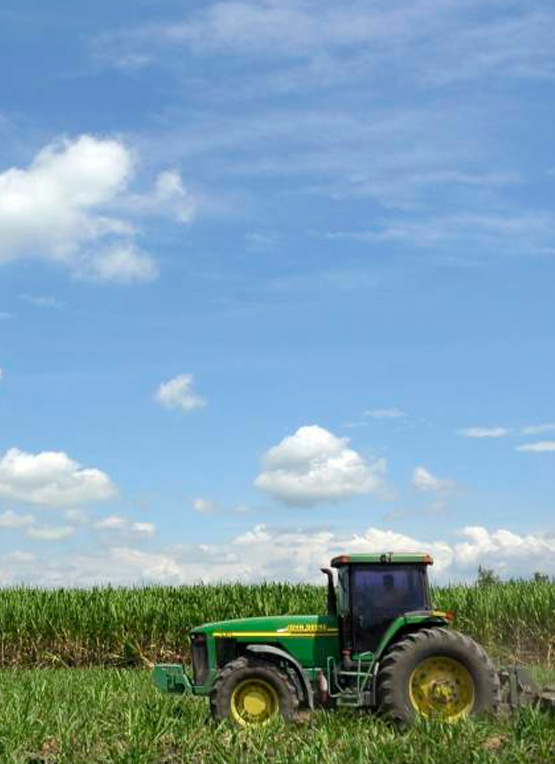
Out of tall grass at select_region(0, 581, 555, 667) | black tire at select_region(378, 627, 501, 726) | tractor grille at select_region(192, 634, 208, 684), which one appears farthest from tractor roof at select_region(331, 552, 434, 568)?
tall grass at select_region(0, 581, 555, 667)

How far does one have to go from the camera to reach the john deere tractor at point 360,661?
13125 mm

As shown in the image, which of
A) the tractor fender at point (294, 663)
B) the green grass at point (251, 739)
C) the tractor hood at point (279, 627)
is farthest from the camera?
the tractor hood at point (279, 627)

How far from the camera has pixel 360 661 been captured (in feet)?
45.1

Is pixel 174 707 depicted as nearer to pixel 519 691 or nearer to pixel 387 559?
pixel 387 559

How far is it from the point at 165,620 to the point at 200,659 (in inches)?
595

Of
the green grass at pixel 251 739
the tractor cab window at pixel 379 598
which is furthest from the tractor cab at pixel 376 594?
the green grass at pixel 251 739

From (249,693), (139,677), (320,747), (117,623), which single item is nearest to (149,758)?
(320,747)

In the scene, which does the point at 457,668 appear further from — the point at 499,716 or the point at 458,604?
the point at 458,604

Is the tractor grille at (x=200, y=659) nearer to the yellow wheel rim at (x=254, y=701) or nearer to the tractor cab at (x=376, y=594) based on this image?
the yellow wheel rim at (x=254, y=701)

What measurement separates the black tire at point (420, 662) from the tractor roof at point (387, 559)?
97 cm

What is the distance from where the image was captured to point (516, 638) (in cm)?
2905

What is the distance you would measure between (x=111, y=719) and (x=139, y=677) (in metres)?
8.43

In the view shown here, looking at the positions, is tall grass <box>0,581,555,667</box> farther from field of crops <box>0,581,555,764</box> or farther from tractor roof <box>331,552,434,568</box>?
tractor roof <box>331,552,434,568</box>

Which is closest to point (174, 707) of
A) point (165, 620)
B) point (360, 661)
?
point (360, 661)
